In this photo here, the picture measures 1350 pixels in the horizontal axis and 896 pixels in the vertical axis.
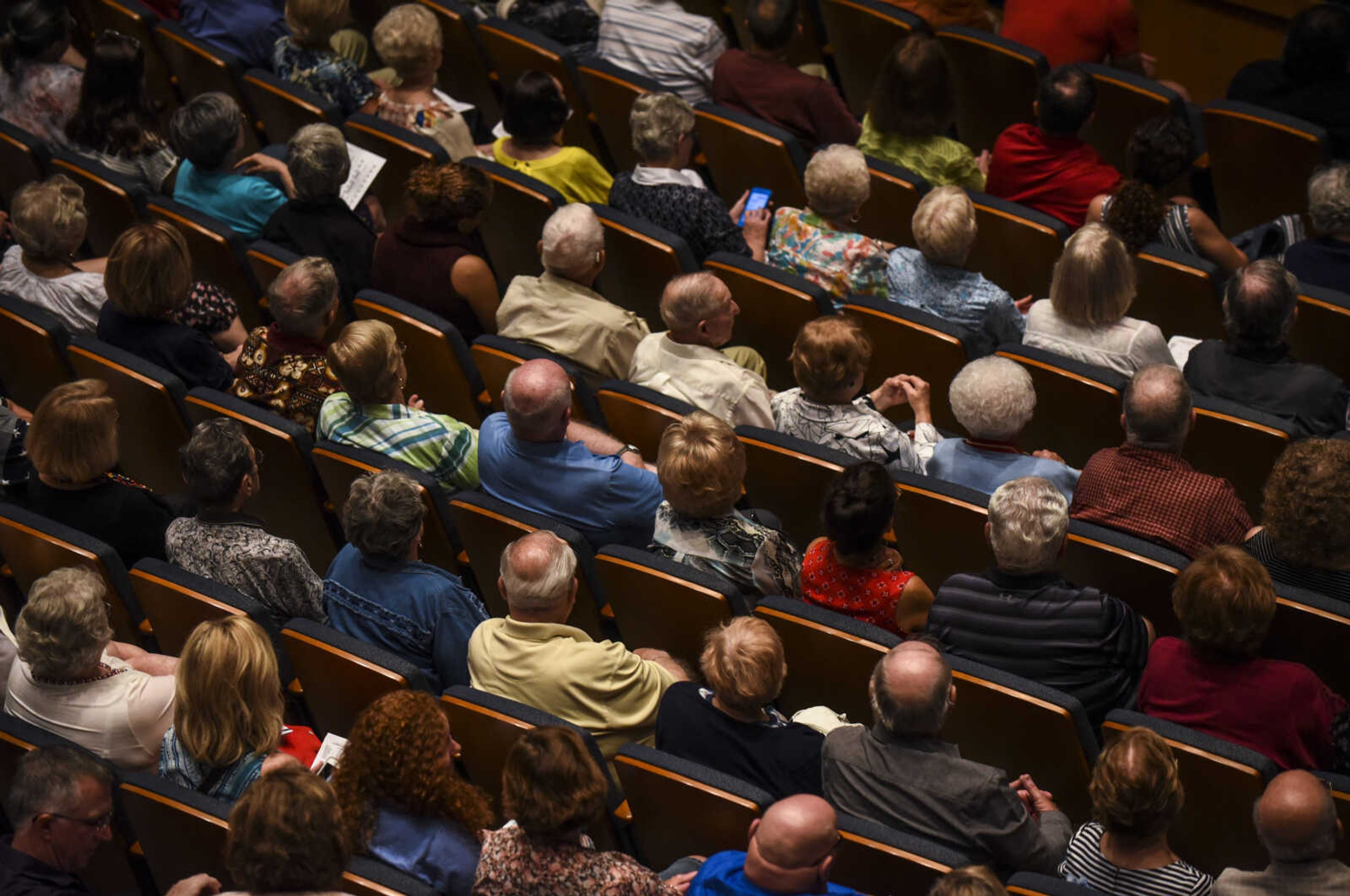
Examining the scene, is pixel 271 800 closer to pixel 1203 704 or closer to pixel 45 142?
pixel 1203 704

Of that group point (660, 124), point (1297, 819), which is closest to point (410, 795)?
point (1297, 819)

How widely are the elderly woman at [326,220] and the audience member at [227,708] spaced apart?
1942 mm

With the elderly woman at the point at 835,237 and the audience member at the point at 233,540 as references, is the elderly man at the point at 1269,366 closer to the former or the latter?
the elderly woman at the point at 835,237

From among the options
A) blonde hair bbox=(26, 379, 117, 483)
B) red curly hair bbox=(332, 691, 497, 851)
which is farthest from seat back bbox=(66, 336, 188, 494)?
red curly hair bbox=(332, 691, 497, 851)

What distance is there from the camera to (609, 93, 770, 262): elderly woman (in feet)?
16.2

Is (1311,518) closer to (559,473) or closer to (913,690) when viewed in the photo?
(913,690)

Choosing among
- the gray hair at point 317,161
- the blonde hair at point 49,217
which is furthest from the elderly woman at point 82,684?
the gray hair at point 317,161

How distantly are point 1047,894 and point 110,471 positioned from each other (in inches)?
112

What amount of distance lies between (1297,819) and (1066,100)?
2933mm

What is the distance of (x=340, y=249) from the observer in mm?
4906

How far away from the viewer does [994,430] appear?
3928 millimetres

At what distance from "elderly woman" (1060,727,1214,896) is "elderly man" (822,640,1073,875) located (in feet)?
0.41

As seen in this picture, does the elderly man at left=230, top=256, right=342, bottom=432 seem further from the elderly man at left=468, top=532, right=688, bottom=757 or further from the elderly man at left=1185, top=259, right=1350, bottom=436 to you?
the elderly man at left=1185, top=259, right=1350, bottom=436

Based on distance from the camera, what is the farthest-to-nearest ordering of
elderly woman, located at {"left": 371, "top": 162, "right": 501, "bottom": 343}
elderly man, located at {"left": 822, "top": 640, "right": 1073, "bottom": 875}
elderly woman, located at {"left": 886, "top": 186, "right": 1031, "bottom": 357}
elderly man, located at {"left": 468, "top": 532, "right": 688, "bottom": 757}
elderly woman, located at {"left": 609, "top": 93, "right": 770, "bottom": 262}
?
elderly woman, located at {"left": 609, "top": 93, "right": 770, "bottom": 262} < elderly woman, located at {"left": 371, "top": 162, "right": 501, "bottom": 343} < elderly woman, located at {"left": 886, "top": 186, "right": 1031, "bottom": 357} < elderly man, located at {"left": 468, "top": 532, "right": 688, "bottom": 757} < elderly man, located at {"left": 822, "top": 640, "right": 1073, "bottom": 875}
